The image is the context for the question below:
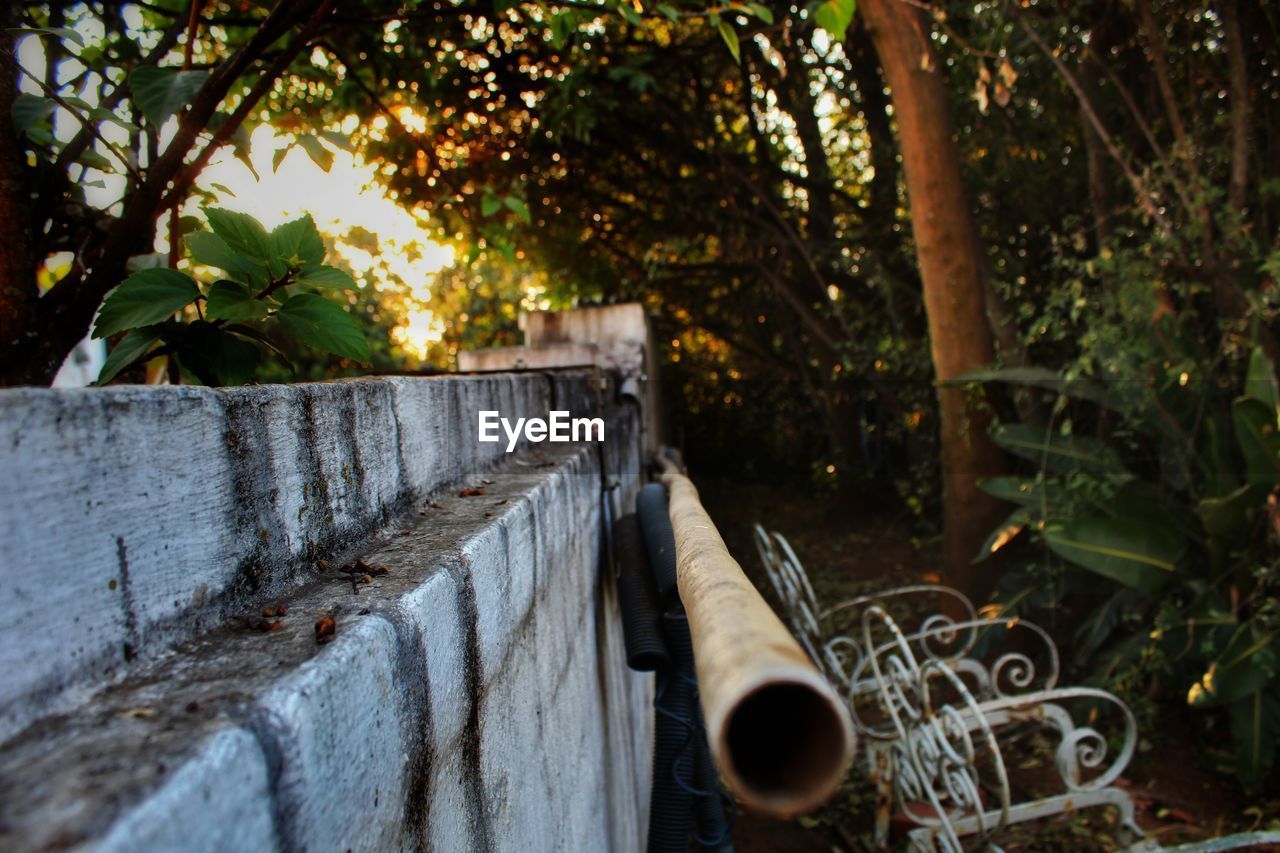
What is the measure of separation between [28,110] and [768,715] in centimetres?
123

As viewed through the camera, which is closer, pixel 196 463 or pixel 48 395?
pixel 48 395

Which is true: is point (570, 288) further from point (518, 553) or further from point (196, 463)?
point (196, 463)

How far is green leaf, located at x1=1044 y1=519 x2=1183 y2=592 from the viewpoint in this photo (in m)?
3.88

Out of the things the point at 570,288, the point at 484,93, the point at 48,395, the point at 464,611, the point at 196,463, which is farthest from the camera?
the point at 570,288

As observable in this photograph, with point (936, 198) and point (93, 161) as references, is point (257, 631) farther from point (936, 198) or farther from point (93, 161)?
point (936, 198)

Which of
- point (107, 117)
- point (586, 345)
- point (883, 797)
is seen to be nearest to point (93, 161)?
point (107, 117)

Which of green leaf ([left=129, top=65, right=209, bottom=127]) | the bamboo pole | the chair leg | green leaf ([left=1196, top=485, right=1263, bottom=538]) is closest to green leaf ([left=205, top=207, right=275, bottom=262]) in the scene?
green leaf ([left=129, top=65, right=209, bottom=127])

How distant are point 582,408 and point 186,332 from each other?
67.6 inches

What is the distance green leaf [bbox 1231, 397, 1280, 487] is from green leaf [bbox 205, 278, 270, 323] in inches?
154

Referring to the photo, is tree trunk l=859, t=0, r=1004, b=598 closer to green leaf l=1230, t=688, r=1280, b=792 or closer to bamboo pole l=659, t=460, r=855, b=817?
green leaf l=1230, t=688, r=1280, b=792

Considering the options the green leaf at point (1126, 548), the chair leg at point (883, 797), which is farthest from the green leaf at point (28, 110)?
the green leaf at point (1126, 548)

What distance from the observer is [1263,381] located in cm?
364

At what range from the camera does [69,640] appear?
0.54m

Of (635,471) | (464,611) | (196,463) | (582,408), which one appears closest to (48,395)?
(196,463)
